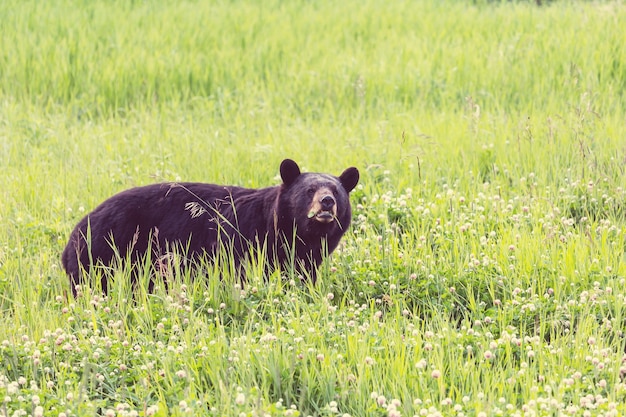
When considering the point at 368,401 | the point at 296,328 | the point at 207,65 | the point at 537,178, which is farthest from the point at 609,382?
the point at 207,65

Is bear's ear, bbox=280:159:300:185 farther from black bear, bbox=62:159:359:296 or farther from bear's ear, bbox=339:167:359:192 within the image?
bear's ear, bbox=339:167:359:192

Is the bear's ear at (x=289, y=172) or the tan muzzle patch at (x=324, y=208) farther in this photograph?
the bear's ear at (x=289, y=172)

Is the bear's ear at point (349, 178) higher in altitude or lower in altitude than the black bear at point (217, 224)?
higher

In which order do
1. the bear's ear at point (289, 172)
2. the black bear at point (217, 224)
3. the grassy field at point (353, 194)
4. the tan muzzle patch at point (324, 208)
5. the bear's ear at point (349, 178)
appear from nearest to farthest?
the grassy field at point (353, 194) < the tan muzzle patch at point (324, 208) < the black bear at point (217, 224) < the bear's ear at point (289, 172) < the bear's ear at point (349, 178)

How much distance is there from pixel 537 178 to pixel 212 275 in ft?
→ 11.2

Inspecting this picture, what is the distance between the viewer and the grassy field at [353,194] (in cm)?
446

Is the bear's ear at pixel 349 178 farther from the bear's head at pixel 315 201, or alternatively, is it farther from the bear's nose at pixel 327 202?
the bear's nose at pixel 327 202

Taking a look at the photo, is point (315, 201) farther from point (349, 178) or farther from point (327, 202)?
point (349, 178)

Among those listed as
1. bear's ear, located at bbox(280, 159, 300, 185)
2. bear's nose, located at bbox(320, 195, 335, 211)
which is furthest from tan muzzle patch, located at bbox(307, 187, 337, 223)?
bear's ear, located at bbox(280, 159, 300, 185)

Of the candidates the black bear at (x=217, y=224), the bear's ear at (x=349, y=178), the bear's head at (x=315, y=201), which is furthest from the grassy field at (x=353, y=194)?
the bear's ear at (x=349, y=178)

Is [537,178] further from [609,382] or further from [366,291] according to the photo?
[609,382]

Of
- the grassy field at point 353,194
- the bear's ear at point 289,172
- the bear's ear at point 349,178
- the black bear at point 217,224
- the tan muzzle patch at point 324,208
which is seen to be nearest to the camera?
the grassy field at point 353,194

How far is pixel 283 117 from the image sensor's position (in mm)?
9906

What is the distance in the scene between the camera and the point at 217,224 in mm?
6129
